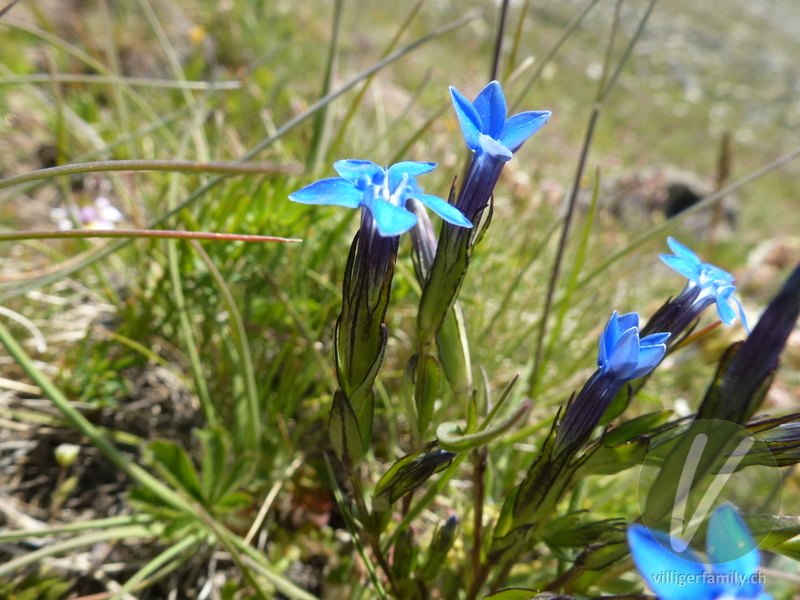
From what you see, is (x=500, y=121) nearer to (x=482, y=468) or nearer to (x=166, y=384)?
(x=482, y=468)

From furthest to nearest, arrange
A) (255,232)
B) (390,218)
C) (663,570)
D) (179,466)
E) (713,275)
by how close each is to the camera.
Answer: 1. (255,232)
2. (179,466)
3. (713,275)
4. (390,218)
5. (663,570)

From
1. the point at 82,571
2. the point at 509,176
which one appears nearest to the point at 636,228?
the point at 509,176

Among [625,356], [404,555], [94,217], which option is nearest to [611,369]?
[625,356]

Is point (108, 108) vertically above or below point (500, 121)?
above

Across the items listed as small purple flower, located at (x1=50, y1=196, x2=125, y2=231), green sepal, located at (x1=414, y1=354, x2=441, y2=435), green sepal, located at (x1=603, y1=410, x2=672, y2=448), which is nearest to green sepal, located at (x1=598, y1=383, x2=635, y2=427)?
green sepal, located at (x1=603, y1=410, x2=672, y2=448)

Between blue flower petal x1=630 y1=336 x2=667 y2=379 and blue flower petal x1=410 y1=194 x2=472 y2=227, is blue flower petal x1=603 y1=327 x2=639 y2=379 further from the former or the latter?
blue flower petal x1=410 y1=194 x2=472 y2=227

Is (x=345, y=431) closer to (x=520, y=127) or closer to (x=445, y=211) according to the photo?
(x=445, y=211)
